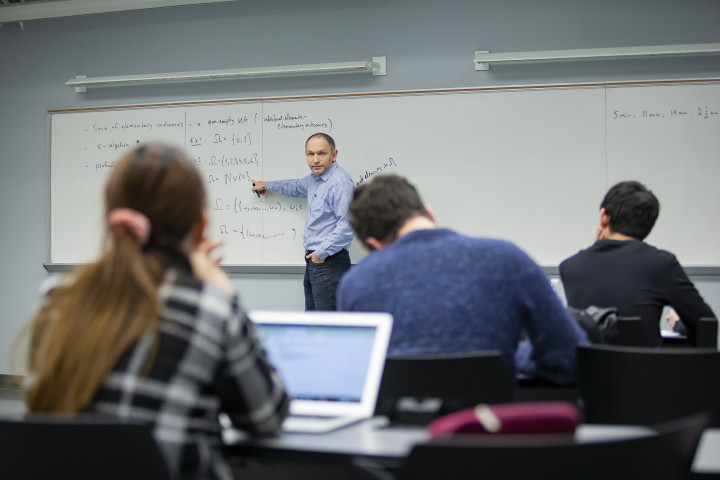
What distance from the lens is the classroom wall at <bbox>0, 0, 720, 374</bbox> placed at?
180 inches

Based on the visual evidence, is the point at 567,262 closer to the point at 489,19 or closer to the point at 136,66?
the point at 489,19

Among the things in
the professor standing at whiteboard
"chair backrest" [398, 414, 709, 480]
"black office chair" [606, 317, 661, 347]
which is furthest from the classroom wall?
"chair backrest" [398, 414, 709, 480]

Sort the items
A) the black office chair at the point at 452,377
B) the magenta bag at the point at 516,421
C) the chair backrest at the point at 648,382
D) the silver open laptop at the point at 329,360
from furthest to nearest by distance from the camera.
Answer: the chair backrest at the point at 648,382 < the black office chair at the point at 452,377 < the silver open laptop at the point at 329,360 < the magenta bag at the point at 516,421

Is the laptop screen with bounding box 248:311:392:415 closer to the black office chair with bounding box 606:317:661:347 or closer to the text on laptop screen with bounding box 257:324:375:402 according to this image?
the text on laptop screen with bounding box 257:324:375:402

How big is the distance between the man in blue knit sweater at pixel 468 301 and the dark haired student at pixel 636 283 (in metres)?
0.88

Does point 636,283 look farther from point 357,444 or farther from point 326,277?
point 326,277

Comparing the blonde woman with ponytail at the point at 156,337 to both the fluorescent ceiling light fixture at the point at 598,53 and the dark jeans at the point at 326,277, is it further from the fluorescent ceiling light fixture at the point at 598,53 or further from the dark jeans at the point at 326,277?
the fluorescent ceiling light fixture at the point at 598,53

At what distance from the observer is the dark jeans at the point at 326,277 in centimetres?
473

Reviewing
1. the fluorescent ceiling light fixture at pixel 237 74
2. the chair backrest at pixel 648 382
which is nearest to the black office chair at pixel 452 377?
the chair backrest at pixel 648 382

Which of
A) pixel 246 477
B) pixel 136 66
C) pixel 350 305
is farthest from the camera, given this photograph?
pixel 136 66

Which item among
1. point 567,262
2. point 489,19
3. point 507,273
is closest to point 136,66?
point 489,19

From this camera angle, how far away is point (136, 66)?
5.36 m

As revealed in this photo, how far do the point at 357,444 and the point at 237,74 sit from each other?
408 centimetres

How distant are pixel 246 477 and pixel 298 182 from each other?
Result: 359 centimetres
